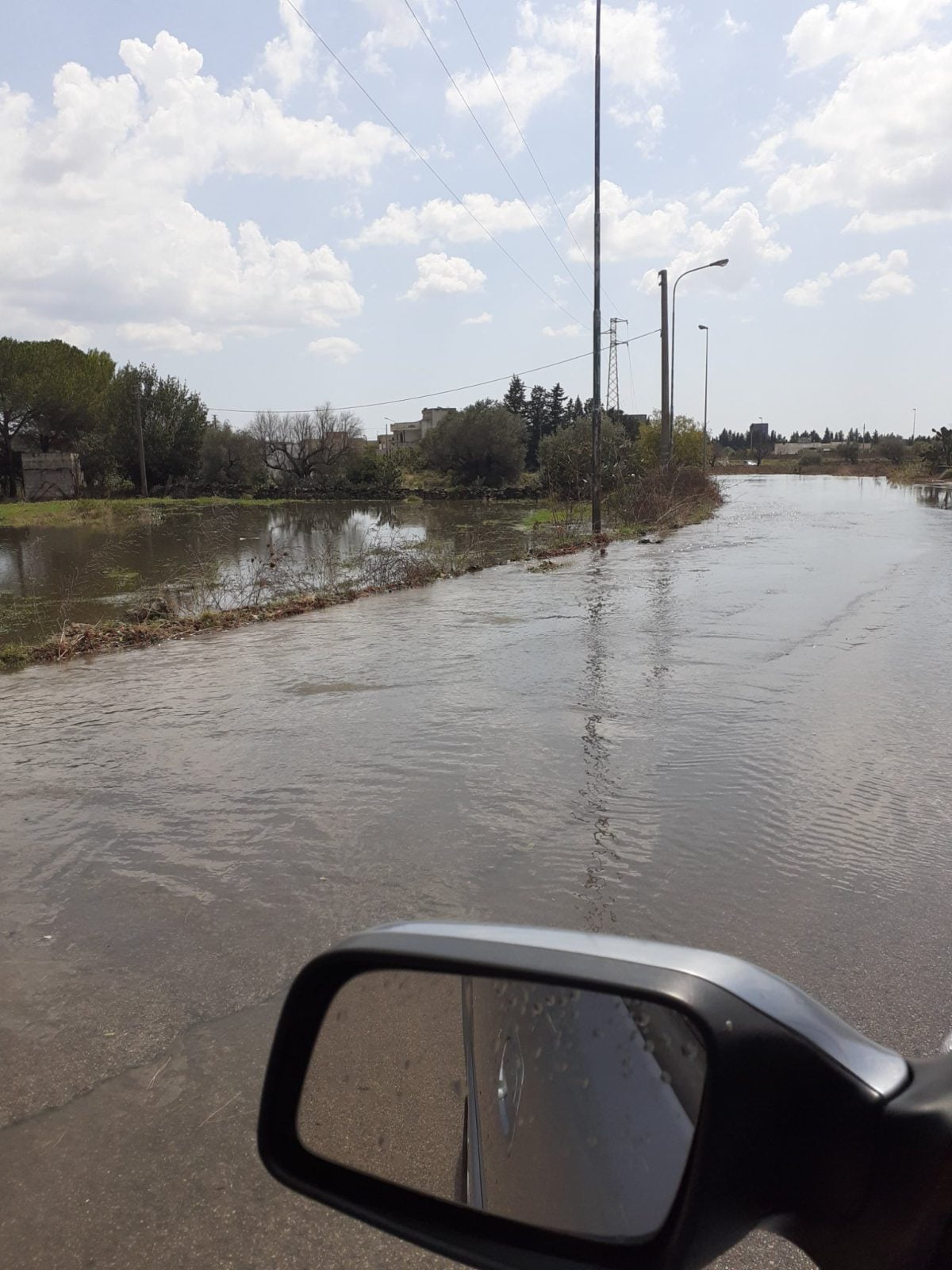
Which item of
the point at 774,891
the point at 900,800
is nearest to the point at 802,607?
the point at 900,800

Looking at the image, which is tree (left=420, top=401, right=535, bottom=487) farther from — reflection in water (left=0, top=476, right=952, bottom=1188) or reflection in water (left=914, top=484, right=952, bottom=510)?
reflection in water (left=0, top=476, right=952, bottom=1188)

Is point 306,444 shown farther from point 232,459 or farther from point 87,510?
point 87,510

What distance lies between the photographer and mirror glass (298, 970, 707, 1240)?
45.1 inches

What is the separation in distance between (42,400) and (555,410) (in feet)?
220

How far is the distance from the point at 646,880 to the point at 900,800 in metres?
2.11

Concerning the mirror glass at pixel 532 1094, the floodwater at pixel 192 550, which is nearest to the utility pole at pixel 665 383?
the floodwater at pixel 192 550

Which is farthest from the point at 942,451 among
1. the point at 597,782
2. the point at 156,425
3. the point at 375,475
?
the point at 597,782

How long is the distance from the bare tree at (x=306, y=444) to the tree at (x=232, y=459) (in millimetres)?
996

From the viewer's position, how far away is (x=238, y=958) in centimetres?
401

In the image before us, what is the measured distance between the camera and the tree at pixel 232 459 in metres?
80.9

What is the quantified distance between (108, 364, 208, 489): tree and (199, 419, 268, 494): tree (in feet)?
18.6

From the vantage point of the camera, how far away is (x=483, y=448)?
7806 cm

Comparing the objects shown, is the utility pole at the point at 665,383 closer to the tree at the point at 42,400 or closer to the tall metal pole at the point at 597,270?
the tall metal pole at the point at 597,270

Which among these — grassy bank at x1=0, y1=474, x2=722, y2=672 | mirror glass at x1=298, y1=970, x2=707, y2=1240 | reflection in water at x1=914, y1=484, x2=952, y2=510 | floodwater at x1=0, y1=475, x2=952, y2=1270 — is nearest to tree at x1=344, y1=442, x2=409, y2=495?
reflection in water at x1=914, y1=484, x2=952, y2=510
